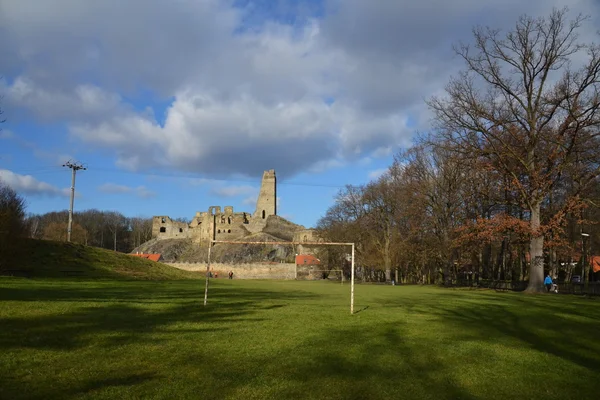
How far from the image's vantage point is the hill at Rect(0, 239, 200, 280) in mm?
33875

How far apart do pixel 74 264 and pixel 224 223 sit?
69.8m

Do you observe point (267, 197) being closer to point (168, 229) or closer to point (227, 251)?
point (227, 251)

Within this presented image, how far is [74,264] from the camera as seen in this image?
124 ft

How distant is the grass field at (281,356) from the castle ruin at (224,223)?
89.9 m

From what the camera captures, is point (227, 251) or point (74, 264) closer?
point (74, 264)

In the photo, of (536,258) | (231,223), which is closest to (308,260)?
(231,223)

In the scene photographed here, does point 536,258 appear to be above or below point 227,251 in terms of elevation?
below

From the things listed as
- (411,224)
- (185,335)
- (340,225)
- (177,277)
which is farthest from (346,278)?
(185,335)

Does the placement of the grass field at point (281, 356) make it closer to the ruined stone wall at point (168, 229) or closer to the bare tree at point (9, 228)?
the bare tree at point (9, 228)

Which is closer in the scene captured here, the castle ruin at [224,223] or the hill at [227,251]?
the hill at [227,251]

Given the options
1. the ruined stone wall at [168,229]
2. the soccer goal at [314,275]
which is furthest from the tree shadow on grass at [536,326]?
the ruined stone wall at [168,229]

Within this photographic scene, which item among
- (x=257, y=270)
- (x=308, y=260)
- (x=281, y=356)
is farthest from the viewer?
(x=257, y=270)

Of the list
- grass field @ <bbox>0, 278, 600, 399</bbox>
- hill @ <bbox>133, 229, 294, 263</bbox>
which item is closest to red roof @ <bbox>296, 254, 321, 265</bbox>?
hill @ <bbox>133, 229, 294, 263</bbox>

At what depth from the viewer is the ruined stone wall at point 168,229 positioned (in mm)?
110125
